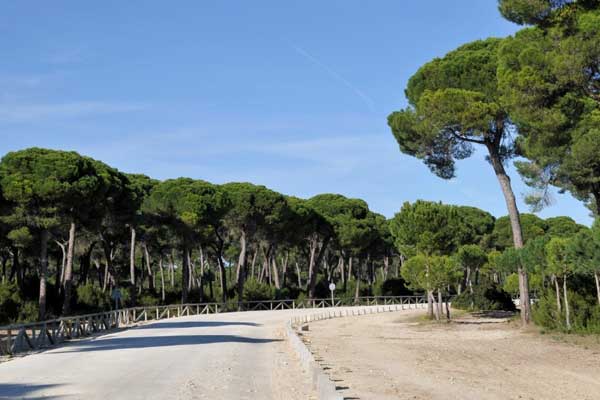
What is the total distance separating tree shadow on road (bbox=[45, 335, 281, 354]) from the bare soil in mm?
2633

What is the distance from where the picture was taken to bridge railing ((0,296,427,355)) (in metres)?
17.3

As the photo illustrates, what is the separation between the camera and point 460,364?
1471 centimetres

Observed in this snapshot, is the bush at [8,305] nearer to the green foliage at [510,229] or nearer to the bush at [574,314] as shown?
the bush at [574,314]

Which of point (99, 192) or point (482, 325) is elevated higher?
point (99, 192)

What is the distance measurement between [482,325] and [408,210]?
7671mm

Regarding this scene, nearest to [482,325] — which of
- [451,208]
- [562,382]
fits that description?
[451,208]

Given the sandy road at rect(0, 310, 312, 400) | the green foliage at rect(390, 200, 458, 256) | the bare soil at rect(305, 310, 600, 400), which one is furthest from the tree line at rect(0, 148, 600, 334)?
the sandy road at rect(0, 310, 312, 400)

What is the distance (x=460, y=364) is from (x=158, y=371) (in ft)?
22.4

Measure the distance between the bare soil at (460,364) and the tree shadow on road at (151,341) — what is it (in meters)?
2.63

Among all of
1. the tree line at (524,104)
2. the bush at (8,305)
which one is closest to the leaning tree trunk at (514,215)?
the tree line at (524,104)

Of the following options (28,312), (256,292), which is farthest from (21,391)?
(256,292)

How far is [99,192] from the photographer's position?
32500 mm

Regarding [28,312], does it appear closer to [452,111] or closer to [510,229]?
[452,111]

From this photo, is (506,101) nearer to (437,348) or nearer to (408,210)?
(437,348)
